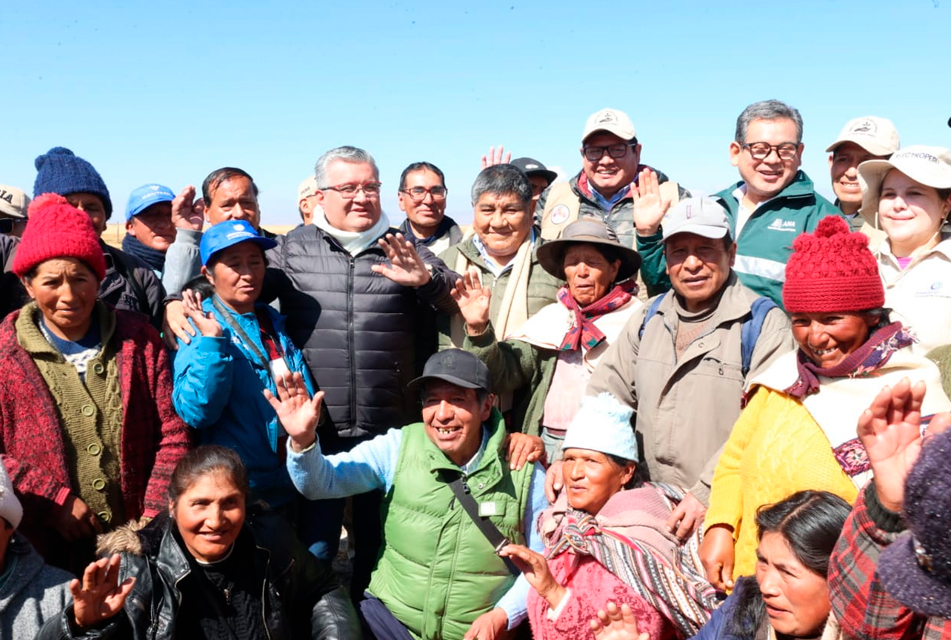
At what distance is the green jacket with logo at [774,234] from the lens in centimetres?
515

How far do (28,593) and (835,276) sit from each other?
358cm

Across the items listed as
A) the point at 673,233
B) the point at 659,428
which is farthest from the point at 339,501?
the point at 673,233

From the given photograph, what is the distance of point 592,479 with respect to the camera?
4.19m

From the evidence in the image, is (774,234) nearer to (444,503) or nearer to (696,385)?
(696,385)

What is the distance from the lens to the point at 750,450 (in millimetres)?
3584

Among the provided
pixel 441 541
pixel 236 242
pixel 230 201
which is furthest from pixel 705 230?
pixel 230 201

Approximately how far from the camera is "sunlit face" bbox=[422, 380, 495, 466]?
14.3ft

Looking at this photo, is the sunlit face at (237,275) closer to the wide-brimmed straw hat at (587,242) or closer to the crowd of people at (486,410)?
the crowd of people at (486,410)

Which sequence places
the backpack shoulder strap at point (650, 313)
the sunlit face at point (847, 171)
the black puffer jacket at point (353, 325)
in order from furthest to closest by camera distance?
the sunlit face at point (847, 171) → the black puffer jacket at point (353, 325) → the backpack shoulder strap at point (650, 313)

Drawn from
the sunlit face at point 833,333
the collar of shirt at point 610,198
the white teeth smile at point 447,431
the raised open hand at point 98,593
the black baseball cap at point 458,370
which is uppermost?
the collar of shirt at point 610,198

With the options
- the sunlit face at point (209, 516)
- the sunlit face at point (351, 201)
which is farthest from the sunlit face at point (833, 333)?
the sunlit face at point (351, 201)

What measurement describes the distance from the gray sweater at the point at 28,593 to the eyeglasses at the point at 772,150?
455 centimetres

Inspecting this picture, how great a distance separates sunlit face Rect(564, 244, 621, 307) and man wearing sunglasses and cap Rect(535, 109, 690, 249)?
124 cm

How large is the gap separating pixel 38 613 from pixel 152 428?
101 centimetres
